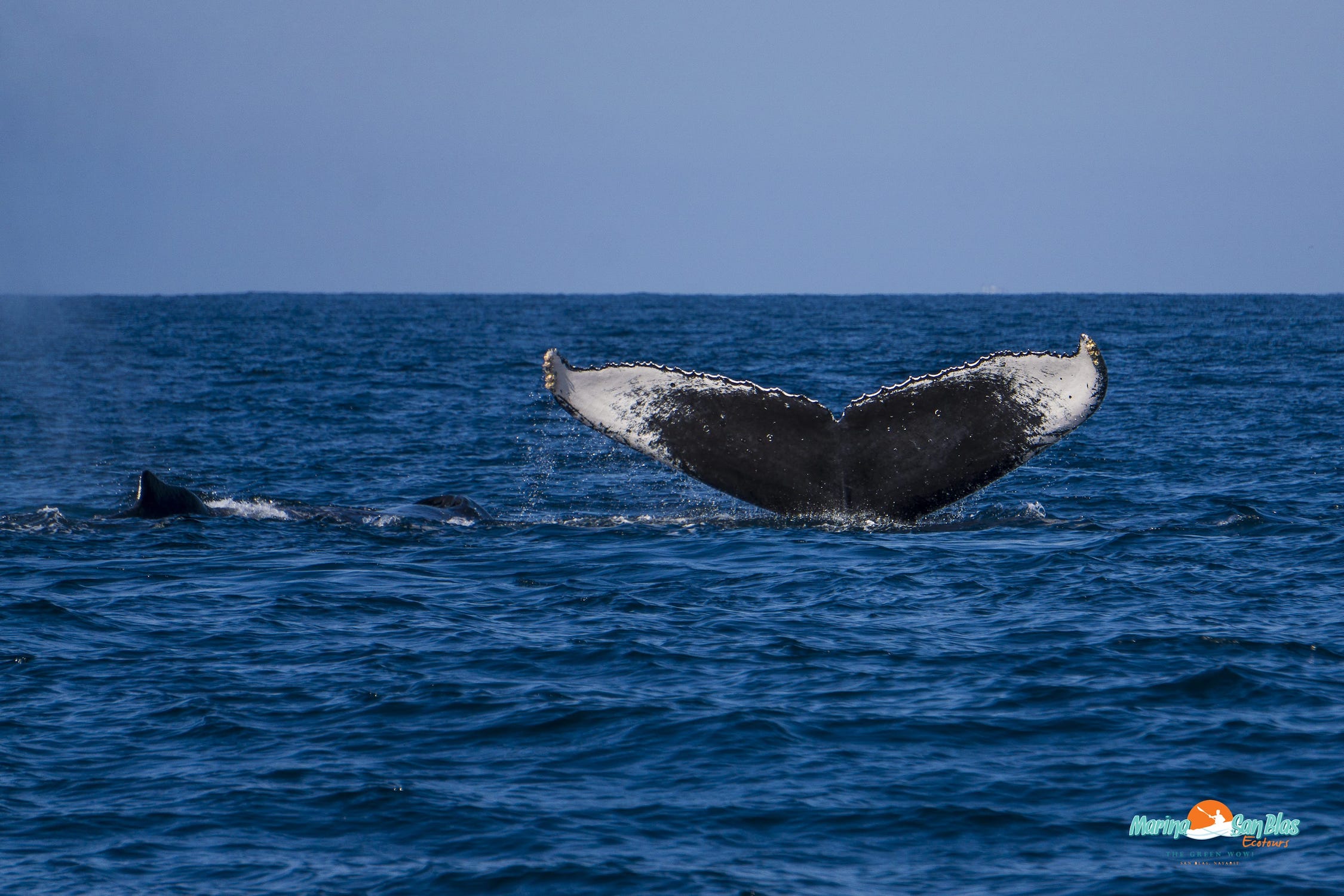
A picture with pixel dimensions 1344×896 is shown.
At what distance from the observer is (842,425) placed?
398 inches

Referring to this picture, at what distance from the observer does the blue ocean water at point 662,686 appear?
6551 millimetres

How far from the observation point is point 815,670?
9117mm

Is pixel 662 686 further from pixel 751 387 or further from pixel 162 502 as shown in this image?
pixel 162 502

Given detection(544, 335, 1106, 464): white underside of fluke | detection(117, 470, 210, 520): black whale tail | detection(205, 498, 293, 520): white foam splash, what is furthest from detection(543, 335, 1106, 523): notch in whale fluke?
detection(117, 470, 210, 520): black whale tail

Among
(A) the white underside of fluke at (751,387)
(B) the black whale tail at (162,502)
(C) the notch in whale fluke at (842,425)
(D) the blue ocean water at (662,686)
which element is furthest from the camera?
(B) the black whale tail at (162,502)

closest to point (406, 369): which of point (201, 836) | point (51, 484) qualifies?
point (51, 484)

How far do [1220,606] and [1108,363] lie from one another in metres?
28.8

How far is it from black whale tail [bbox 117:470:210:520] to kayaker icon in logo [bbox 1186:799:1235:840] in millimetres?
9952

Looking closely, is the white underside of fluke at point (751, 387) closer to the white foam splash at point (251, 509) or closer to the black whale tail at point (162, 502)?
the white foam splash at point (251, 509)

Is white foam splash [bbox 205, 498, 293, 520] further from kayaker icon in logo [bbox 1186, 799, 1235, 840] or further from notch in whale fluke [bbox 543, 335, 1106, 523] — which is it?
kayaker icon in logo [bbox 1186, 799, 1235, 840]

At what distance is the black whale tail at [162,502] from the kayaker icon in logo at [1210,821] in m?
9.95

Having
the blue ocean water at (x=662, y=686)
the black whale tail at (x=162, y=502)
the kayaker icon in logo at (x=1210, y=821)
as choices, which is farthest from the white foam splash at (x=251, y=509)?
the kayaker icon in logo at (x=1210, y=821)

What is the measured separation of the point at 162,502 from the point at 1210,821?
402 inches

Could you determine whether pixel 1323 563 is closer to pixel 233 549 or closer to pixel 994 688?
pixel 994 688
